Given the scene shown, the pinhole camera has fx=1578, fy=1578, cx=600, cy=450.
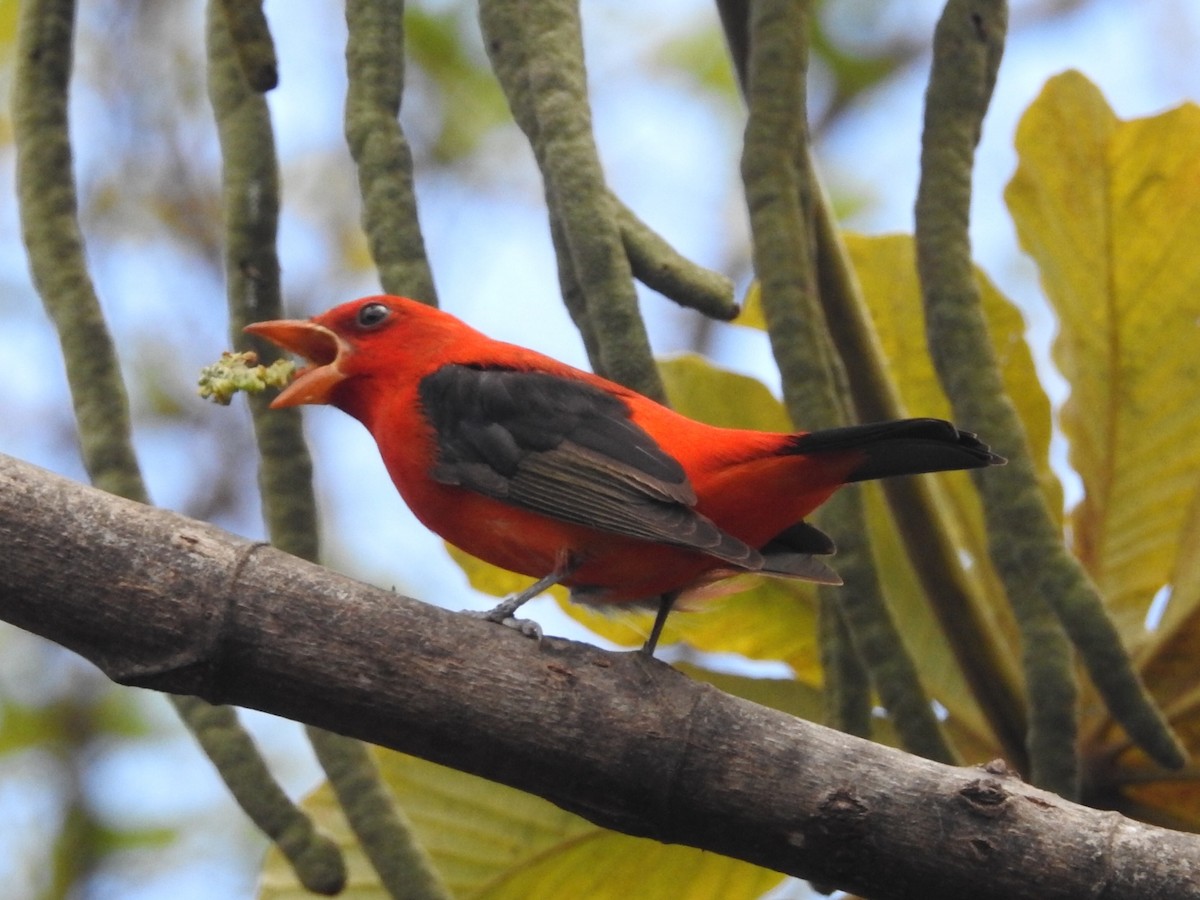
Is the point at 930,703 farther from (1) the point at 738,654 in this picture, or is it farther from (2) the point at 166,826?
(2) the point at 166,826

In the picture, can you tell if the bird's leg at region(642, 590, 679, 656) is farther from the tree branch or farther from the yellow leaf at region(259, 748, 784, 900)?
the tree branch

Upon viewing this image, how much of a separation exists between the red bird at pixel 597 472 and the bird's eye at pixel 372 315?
4.2 inches

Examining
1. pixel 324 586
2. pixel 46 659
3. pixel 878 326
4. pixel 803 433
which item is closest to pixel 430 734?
pixel 324 586

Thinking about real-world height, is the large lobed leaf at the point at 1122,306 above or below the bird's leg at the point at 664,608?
above

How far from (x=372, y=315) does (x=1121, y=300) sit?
151 centimetres

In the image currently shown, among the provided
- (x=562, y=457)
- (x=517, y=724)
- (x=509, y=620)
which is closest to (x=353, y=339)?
(x=562, y=457)

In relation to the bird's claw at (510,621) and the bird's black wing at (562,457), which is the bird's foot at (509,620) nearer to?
the bird's claw at (510,621)

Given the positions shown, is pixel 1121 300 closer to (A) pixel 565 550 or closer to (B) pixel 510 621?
(A) pixel 565 550

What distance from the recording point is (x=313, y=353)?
3260 millimetres

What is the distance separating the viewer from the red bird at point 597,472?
2568mm

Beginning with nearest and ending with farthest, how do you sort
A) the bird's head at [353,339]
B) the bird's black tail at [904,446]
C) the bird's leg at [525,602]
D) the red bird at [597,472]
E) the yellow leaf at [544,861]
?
the bird's leg at [525,602]
the bird's black tail at [904,446]
the red bird at [597,472]
the yellow leaf at [544,861]
the bird's head at [353,339]

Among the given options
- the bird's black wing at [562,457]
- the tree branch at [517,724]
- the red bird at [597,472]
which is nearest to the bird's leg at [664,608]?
the red bird at [597,472]

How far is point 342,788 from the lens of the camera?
2.26m

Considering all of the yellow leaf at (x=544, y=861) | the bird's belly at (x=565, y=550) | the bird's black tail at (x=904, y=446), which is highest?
the bird's black tail at (x=904, y=446)
